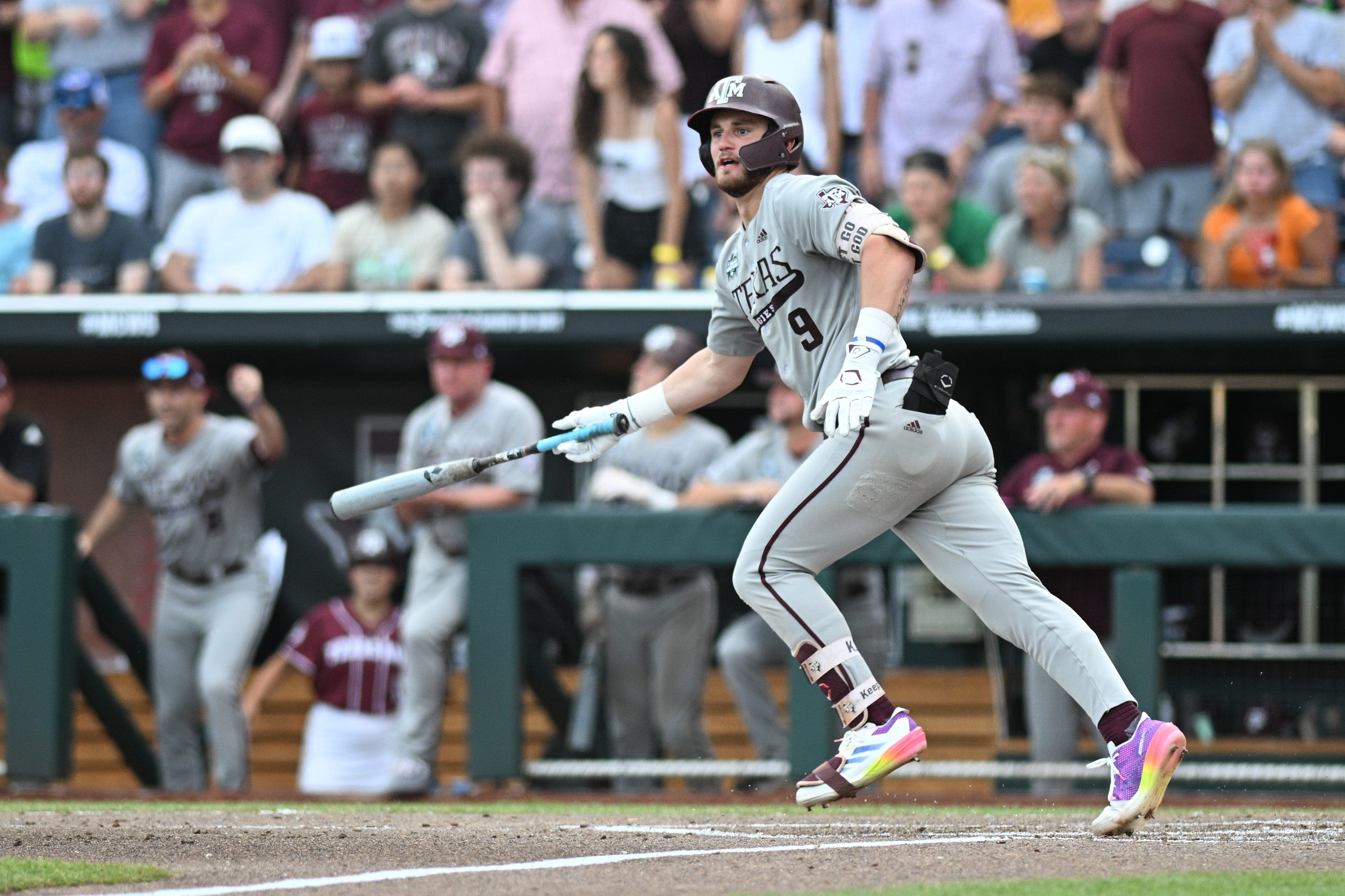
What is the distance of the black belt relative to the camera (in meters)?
8.07

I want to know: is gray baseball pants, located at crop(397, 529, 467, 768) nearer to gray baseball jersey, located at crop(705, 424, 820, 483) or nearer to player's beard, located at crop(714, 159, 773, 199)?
gray baseball jersey, located at crop(705, 424, 820, 483)

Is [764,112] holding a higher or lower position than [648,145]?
lower

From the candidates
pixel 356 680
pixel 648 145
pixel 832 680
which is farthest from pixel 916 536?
pixel 648 145

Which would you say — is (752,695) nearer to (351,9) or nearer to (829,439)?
(829,439)

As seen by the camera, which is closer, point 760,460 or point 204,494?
point 760,460

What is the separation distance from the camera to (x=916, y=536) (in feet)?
14.7

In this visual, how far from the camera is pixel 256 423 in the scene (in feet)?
26.0

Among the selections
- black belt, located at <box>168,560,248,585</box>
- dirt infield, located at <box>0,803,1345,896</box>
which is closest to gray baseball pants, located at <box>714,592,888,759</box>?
dirt infield, located at <box>0,803,1345,896</box>

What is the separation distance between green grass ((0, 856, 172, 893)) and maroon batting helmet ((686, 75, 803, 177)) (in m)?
2.18

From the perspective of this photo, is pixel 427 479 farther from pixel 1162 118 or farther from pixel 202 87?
pixel 202 87

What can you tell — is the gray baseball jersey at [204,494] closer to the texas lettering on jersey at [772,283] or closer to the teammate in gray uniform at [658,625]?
the teammate in gray uniform at [658,625]

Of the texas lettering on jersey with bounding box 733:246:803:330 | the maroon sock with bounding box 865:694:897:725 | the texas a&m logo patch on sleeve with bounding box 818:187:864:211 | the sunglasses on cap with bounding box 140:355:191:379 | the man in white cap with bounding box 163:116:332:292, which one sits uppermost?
the man in white cap with bounding box 163:116:332:292

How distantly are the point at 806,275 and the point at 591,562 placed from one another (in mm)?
3275

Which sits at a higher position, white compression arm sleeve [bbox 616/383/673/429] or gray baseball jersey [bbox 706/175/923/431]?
gray baseball jersey [bbox 706/175/923/431]
